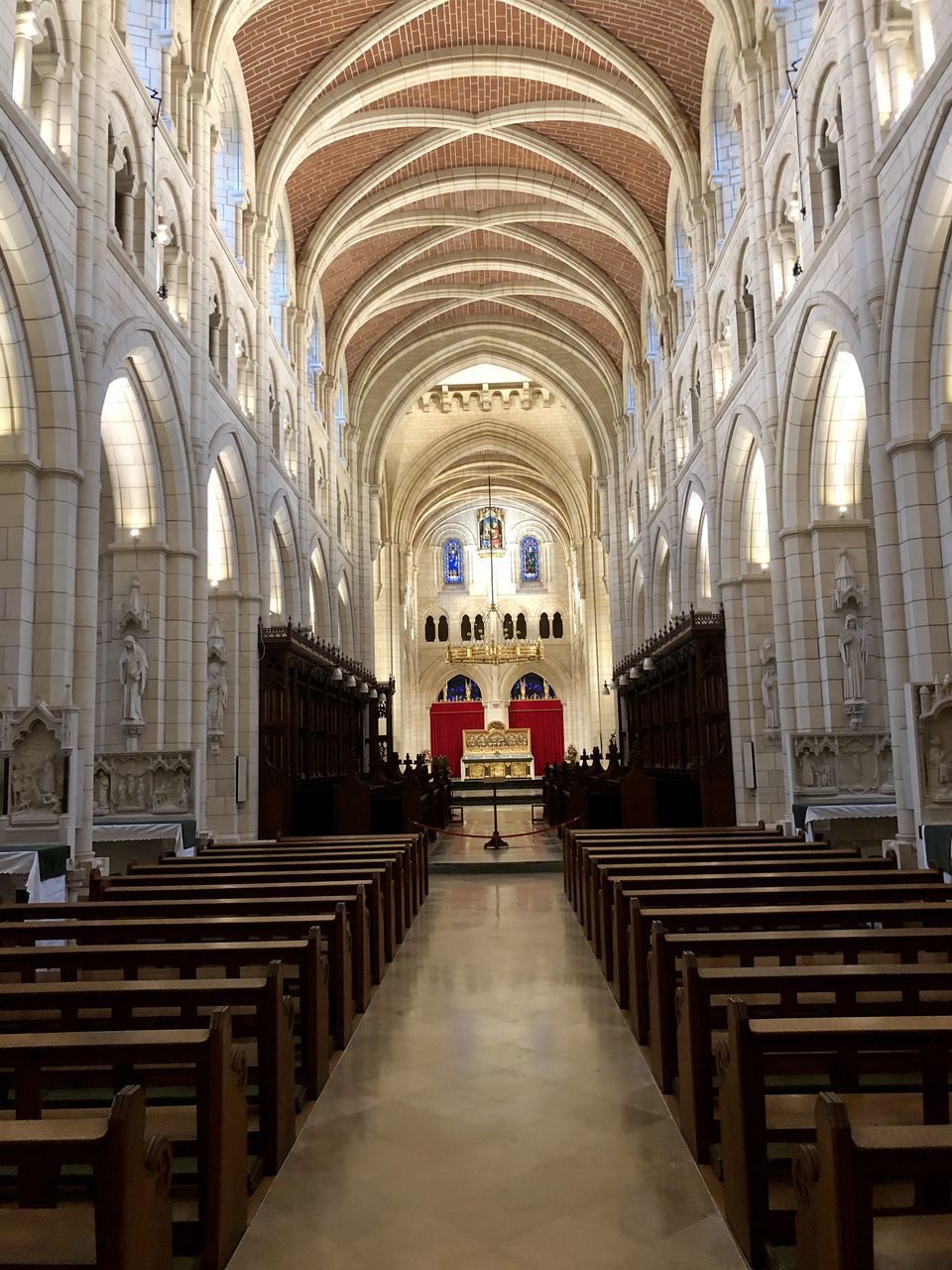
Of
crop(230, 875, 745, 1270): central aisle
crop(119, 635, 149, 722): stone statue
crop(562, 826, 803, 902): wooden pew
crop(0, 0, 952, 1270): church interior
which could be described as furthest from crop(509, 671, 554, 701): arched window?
crop(230, 875, 745, 1270): central aisle

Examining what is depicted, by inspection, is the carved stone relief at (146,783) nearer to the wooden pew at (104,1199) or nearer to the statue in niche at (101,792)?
the statue in niche at (101,792)

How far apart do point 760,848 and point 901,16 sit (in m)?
8.02

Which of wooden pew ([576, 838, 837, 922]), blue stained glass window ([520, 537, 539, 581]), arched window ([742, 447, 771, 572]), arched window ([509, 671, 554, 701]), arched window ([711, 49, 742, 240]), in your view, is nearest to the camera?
wooden pew ([576, 838, 837, 922])

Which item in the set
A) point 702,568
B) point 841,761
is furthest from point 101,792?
point 702,568

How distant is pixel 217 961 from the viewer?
14.5 ft

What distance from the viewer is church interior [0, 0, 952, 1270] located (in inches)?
130

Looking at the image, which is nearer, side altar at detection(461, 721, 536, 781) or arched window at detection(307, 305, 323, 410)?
arched window at detection(307, 305, 323, 410)

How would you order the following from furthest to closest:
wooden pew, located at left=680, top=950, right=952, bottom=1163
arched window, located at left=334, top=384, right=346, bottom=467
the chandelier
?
the chandelier
arched window, located at left=334, top=384, right=346, bottom=467
wooden pew, located at left=680, top=950, right=952, bottom=1163

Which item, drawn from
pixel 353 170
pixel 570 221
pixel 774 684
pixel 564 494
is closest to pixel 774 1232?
pixel 774 684

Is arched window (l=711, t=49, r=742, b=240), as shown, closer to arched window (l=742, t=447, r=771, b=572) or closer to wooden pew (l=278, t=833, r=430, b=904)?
arched window (l=742, t=447, r=771, b=572)

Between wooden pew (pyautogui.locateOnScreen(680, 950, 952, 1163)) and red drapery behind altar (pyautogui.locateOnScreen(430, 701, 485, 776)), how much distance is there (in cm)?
4320

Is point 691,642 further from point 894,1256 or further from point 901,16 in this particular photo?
point 894,1256

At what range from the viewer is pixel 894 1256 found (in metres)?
2.49

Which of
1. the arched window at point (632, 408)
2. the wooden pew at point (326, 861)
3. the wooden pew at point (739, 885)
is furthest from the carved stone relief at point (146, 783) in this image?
the arched window at point (632, 408)
